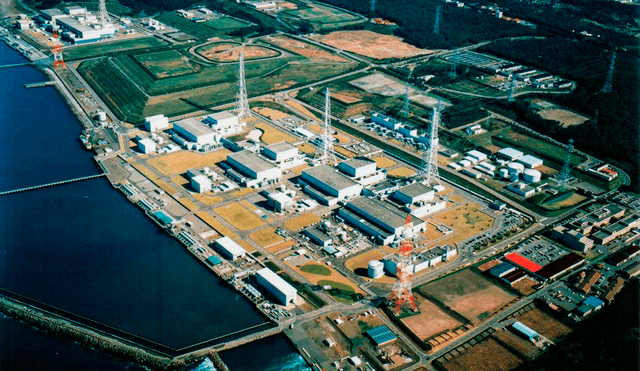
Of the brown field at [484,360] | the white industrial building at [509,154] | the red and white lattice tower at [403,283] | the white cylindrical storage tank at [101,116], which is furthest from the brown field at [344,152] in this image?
the brown field at [484,360]

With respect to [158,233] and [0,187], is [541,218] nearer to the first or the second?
[158,233]

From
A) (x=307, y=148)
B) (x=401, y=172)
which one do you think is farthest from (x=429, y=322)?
(x=307, y=148)

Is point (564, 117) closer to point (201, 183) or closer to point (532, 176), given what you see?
point (532, 176)

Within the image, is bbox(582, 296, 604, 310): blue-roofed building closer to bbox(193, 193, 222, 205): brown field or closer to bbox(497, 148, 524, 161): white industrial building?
bbox(497, 148, 524, 161): white industrial building

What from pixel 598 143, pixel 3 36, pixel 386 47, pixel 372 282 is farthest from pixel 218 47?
pixel 372 282

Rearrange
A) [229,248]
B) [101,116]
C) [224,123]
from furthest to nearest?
[101,116], [224,123], [229,248]

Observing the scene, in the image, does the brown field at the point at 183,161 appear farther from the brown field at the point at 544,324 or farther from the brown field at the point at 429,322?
the brown field at the point at 544,324
